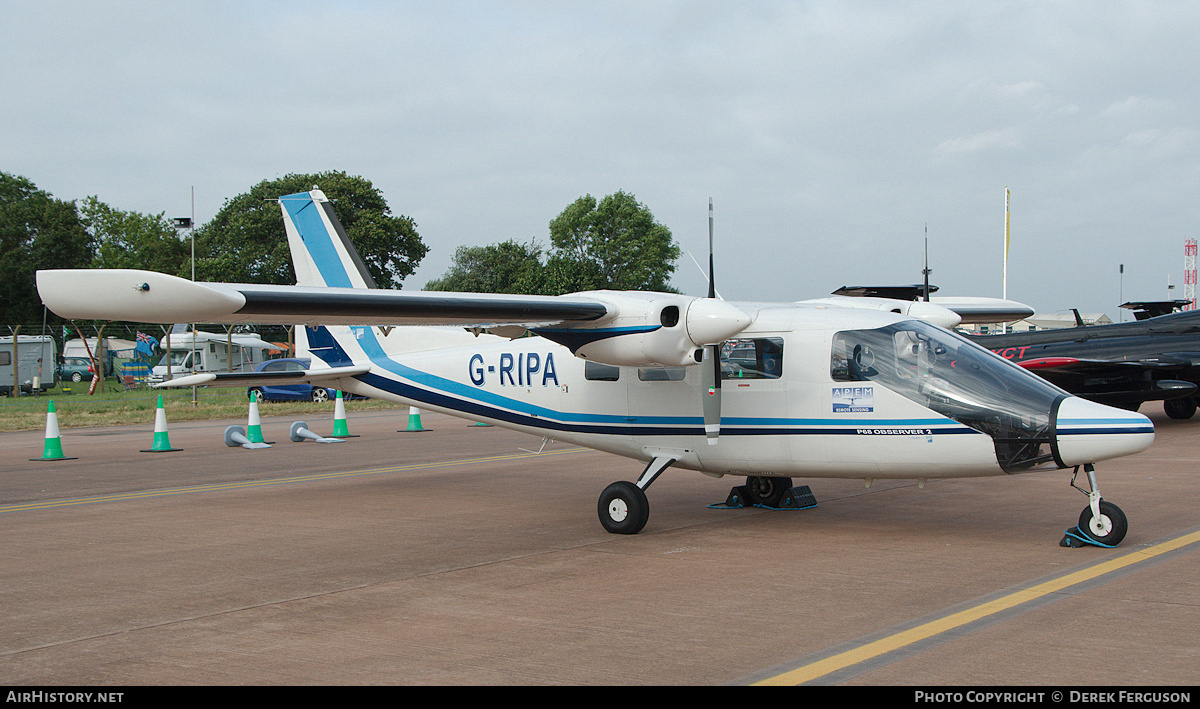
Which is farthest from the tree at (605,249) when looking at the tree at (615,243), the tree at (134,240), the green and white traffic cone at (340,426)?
the green and white traffic cone at (340,426)

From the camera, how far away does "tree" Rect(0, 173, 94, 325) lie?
61.1m

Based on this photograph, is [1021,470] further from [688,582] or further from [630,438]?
[630,438]

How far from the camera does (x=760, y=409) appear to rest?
9719 millimetres

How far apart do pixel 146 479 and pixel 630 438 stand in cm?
836

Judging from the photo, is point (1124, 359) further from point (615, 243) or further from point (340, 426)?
point (615, 243)

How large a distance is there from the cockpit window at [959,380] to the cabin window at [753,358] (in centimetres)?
57

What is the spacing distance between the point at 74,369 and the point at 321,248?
4339 centimetres

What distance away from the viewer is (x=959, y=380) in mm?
8719

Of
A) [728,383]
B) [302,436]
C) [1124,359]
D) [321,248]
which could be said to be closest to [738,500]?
[728,383]

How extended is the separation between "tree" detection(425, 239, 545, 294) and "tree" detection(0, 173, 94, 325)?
982 inches

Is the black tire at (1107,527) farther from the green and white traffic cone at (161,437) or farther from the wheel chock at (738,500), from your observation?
the green and white traffic cone at (161,437)

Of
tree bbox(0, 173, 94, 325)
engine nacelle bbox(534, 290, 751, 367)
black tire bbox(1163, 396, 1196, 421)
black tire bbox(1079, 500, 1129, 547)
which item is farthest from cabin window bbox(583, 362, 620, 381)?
tree bbox(0, 173, 94, 325)

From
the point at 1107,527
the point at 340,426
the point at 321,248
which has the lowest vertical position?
the point at 340,426

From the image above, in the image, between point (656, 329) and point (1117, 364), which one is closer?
point (656, 329)
